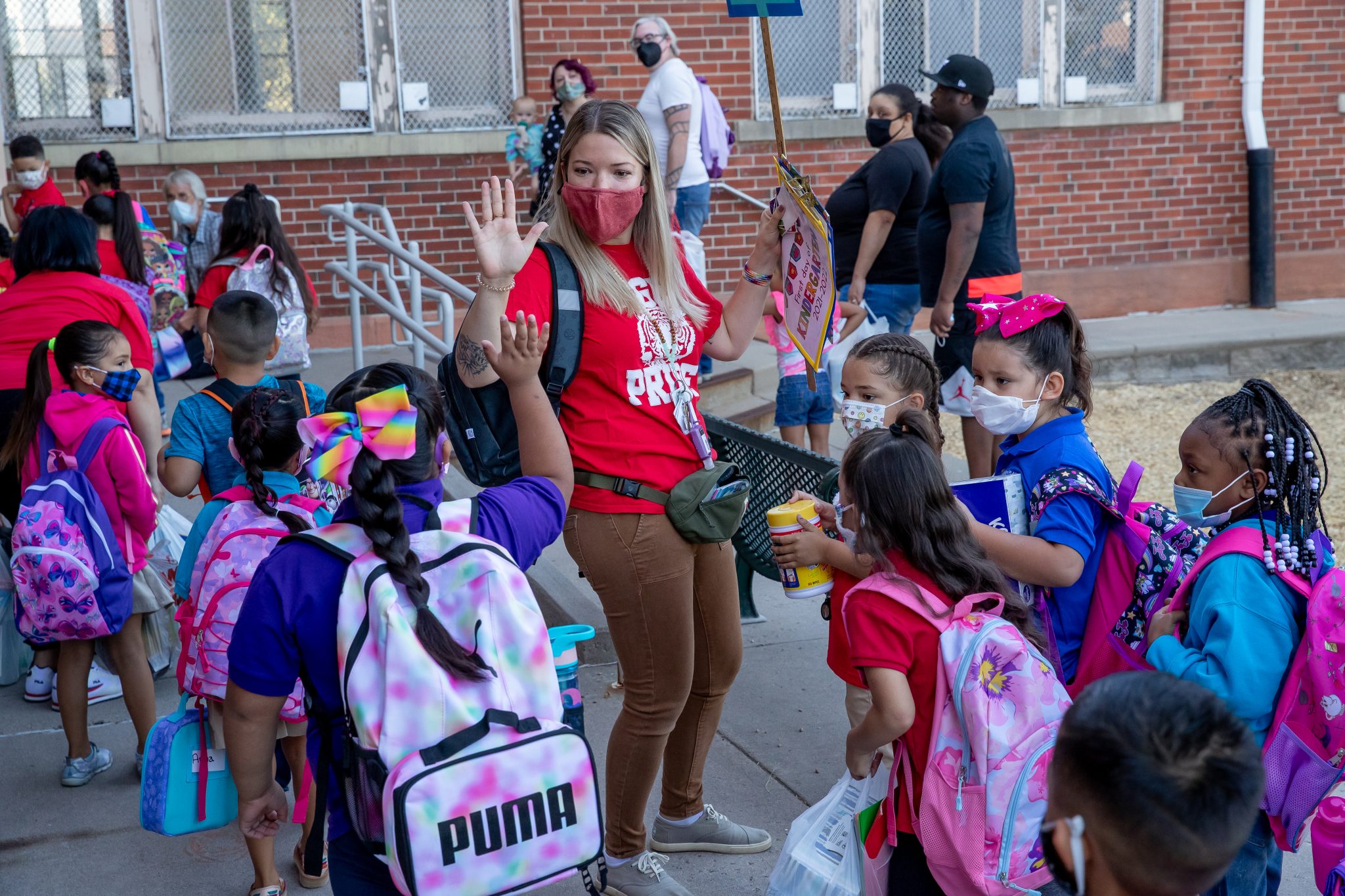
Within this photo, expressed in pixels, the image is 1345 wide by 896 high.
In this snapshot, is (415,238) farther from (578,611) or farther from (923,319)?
(578,611)

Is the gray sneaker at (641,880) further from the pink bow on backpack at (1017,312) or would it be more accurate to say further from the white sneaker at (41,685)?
the white sneaker at (41,685)

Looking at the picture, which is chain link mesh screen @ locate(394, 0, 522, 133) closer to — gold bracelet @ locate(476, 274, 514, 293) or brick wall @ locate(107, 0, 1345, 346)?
brick wall @ locate(107, 0, 1345, 346)

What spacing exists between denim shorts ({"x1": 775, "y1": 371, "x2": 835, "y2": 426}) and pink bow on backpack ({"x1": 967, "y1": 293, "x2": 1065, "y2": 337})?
3.20 meters

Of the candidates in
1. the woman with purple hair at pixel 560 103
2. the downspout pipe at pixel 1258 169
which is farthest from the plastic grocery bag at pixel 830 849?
the downspout pipe at pixel 1258 169

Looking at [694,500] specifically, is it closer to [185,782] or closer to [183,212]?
[185,782]

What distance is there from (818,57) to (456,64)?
9.88 feet

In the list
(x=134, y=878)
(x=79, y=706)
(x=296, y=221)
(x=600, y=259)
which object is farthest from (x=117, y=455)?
(x=296, y=221)

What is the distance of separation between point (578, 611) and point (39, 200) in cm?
486

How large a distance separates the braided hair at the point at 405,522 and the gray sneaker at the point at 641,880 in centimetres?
135

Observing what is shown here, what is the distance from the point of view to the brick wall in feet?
33.3

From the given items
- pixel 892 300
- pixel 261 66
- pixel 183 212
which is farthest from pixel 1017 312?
pixel 261 66

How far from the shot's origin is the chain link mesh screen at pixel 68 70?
851 centimetres

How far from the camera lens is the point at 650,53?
763cm

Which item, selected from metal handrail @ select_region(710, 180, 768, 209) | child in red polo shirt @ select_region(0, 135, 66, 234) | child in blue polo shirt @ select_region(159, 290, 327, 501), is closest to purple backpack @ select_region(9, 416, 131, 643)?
child in blue polo shirt @ select_region(159, 290, 327, 501)
